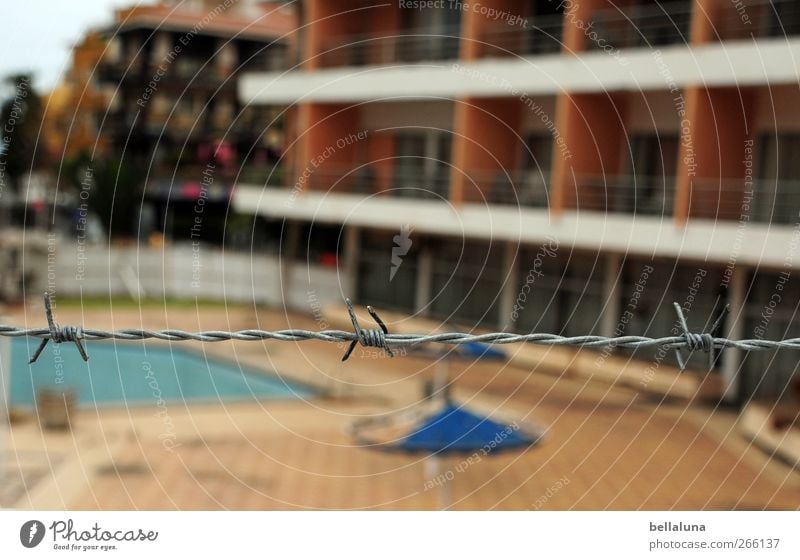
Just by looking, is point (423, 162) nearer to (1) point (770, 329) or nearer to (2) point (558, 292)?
(2) point (558, 292)

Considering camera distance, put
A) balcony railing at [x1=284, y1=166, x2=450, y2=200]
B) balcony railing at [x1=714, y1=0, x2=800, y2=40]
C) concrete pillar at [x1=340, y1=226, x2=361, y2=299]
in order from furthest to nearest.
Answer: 1. concrete pillar at [x1=340, y1=226, x2=361, y2=299]
2. balcony railing at [x1=284, y1=166, x2=450, y2=200]
3. balcony railing at [x1=714, y1=0, x2=800, y2=40]

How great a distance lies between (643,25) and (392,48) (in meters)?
3.24

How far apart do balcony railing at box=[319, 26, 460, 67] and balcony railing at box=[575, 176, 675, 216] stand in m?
2.00

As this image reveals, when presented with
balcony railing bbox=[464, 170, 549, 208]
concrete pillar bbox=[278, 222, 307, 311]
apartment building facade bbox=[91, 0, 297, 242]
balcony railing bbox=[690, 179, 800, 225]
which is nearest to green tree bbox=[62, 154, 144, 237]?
apartment building facade bbox=[91, 0, 297, 242]

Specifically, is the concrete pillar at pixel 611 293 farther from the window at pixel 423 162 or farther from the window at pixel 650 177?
the window at pixel 423 162

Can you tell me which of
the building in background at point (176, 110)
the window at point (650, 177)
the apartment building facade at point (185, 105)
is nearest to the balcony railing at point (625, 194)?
the window at point (650, 177)

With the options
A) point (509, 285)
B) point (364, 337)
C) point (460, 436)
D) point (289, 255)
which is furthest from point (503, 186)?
point (364, 337)

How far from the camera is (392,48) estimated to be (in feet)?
38.6

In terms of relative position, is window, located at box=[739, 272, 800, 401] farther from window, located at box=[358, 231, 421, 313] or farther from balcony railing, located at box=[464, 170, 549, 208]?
window, located at box=[358, 231, 421, 313]

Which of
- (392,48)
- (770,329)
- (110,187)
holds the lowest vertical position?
(770,329)

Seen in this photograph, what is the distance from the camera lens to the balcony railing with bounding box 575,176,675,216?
9.01 m

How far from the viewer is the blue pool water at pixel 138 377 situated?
9188 millimetres

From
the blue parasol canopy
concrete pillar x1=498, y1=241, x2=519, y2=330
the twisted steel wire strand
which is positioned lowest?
the twisted steel wire strand
